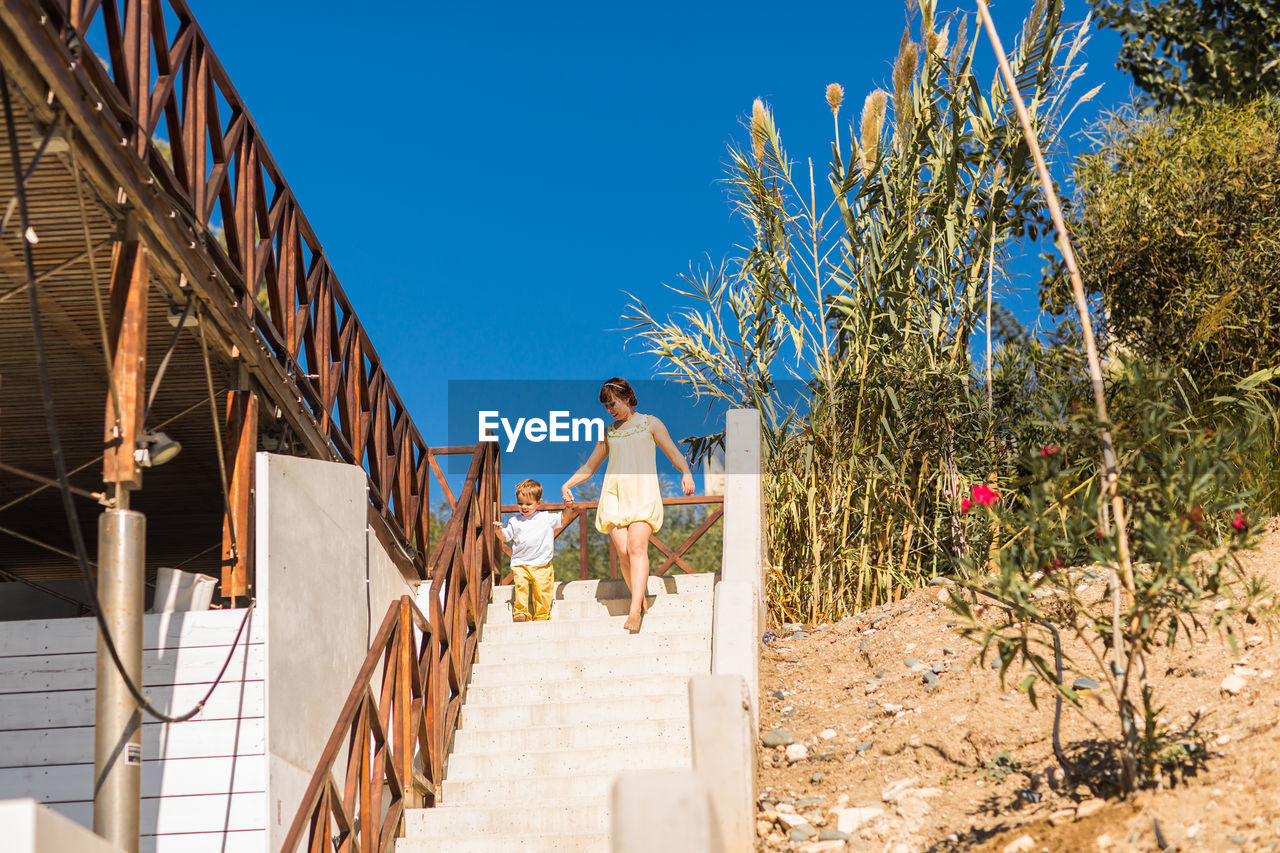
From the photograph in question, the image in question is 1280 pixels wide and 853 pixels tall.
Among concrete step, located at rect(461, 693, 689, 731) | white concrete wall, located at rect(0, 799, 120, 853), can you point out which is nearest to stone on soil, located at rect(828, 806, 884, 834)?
concrete step, located at rect(461, 693, 689, 731)

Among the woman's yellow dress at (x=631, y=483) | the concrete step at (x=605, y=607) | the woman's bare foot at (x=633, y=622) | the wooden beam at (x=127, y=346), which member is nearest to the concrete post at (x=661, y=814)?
the wooden beam at (x=127, y=346)

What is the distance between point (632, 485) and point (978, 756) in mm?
2693

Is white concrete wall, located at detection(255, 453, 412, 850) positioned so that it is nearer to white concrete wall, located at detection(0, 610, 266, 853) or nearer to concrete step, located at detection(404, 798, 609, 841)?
white concrete wall, located at detection(0, 610, 266, 853)

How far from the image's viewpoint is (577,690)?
253 inches

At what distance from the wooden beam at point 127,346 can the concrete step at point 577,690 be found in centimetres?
253

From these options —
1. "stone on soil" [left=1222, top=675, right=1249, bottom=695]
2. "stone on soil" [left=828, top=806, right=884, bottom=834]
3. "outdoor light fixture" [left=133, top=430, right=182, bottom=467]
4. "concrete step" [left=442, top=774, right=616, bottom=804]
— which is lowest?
"concrete step" [left=442, top=774, right=616, bottom=804]

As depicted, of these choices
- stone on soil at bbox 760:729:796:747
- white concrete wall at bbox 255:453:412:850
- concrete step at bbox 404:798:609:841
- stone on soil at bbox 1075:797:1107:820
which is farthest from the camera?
stone on soil at bbox 760:729:796:747

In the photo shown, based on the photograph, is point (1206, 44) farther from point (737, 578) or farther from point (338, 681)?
point (338, 681)

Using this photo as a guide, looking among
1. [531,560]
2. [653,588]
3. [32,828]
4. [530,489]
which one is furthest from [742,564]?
[32,828]

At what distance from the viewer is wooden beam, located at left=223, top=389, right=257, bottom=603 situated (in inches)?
221

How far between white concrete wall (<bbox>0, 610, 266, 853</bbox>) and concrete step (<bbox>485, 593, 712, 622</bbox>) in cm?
232

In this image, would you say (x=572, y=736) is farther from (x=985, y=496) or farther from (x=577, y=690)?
(x=985, y=496)

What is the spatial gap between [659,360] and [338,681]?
3.35m

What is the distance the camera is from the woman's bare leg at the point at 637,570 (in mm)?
6848
